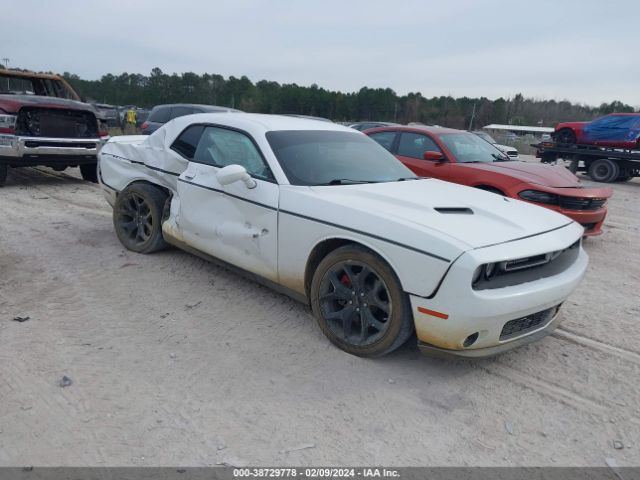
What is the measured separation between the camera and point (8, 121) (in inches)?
307

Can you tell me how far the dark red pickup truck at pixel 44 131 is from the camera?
7.82 meters

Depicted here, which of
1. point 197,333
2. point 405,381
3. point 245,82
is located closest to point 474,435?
point 405,381

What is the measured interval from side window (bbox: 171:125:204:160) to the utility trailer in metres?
14.2

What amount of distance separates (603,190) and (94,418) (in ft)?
21.5

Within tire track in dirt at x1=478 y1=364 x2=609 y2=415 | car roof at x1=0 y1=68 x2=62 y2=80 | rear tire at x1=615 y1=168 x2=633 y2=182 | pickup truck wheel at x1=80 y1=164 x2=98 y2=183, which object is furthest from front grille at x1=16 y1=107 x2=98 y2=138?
rear tire at x1=615 y1=168 x2=633 y2=182

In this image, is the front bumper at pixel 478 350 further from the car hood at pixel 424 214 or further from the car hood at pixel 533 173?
the car hood at pixel 533 173

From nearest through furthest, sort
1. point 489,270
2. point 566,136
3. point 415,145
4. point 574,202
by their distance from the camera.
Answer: point 489,270, point 574,202, point 415,145, point 566,136

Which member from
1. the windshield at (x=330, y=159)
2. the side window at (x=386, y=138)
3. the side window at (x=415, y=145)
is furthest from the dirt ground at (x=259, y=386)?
the side window at (x=386, y=138)

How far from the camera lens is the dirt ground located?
246 centimetres

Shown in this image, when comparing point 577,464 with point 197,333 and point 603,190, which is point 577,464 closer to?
point 197,333

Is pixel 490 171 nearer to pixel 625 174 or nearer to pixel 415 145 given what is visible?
pixel 415 145

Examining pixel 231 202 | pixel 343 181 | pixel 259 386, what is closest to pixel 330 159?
pixel 343 181

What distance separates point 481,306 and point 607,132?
15.6 meters

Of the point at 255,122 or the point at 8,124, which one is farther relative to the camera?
the point at 8,124
